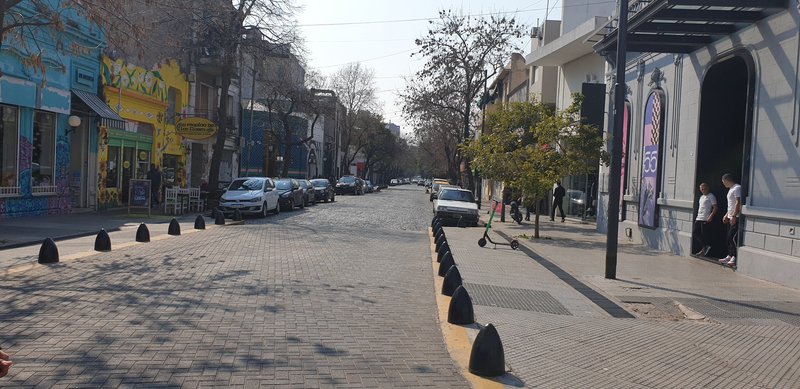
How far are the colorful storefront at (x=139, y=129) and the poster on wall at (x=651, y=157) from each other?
17.2 m

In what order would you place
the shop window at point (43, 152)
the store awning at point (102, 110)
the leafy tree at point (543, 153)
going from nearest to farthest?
the leafy tree at point (543, 153) → the shop window at point (43, 152) → the store awning at point (102, 110)

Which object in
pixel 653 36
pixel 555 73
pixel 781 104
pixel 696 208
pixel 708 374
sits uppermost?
pixel 555 73

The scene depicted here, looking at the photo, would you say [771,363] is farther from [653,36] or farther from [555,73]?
[555,73]

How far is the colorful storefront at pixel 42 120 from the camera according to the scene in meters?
17.9

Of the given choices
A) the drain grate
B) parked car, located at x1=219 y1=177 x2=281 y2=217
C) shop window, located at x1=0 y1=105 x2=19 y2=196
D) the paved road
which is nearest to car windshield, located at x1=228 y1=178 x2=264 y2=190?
parked car, located at x1=219 y1=177 x2=281 y2=217

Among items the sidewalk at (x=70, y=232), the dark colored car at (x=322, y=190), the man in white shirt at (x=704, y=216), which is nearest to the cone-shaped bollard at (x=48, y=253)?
the sidewalk at (x=70, y=232)

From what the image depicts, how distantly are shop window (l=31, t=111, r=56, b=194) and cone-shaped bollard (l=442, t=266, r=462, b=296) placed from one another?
15.1 metres

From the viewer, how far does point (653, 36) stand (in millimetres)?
14648

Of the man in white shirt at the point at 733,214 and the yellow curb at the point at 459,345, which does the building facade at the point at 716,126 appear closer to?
the man in white shirt at the point at 733,214

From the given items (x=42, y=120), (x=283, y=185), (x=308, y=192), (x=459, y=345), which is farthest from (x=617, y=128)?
(x=308, y=192)

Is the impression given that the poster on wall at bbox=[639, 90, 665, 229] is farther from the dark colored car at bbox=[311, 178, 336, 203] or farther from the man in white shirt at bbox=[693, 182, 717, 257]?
the dark colored car at bbox=[311, 178, 336, 203]

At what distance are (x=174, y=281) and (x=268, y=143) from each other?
140 feet

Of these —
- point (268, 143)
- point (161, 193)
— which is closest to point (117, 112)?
point (161, 193)

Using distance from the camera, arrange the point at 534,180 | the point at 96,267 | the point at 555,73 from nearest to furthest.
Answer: the point at 96,267
the point at 534,180
the point at 555,73
